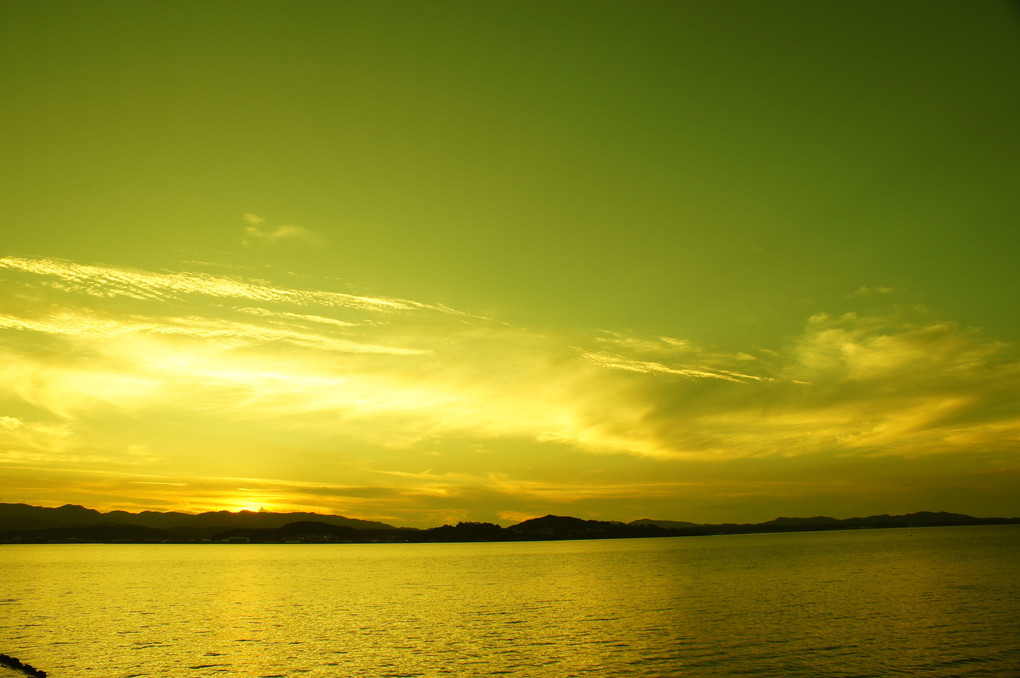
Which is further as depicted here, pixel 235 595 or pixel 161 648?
pixel 235 595

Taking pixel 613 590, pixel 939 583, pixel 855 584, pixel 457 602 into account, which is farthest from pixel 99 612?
pixel 939 583

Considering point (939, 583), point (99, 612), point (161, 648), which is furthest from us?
point (939, 583)

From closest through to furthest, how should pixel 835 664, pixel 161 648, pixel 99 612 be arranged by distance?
pixel 835 664, pixel 161 648, pixel 99 612

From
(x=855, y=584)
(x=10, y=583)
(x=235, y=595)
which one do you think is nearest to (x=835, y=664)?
(x=855, y=584)

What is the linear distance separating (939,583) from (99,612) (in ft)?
427

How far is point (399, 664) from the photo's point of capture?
5709cm

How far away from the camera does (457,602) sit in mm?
105062

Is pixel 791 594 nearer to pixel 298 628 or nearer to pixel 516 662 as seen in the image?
pixel 516 662

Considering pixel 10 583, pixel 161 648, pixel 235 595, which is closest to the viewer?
pixel 161 648

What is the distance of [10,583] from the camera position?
479ft

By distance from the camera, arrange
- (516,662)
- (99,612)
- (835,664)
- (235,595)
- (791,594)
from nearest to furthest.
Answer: (835,664)
(516,662)
(99,612)
(791,594)
(235,595)

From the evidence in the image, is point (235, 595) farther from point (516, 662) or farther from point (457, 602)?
point (516, 662)

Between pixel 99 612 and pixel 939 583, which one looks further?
pixel 939 583

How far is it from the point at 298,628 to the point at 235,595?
5252 cm
